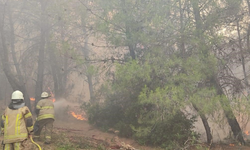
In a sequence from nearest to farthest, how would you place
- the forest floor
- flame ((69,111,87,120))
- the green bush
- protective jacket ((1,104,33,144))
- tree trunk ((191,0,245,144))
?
protective jacket ((1,104,33,144))
the forest floor
tree trunk ((191,0,245,144))
the green bush
flame ((69,111,87,120))

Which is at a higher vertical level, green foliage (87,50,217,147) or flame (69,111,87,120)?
green foliage (87,50,217,147)

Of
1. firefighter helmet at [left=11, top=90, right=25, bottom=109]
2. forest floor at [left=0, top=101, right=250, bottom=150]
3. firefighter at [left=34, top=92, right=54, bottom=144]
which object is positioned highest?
firefighter helmet at [left=11, top=90, right=25, bottom=109]

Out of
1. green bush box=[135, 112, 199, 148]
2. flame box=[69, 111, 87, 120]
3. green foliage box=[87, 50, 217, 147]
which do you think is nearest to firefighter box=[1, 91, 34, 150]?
green foliage box=[87, 50, 217, 147]

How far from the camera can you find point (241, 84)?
991 centimetres

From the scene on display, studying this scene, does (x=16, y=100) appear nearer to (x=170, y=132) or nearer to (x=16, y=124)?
(x=16, y=124)

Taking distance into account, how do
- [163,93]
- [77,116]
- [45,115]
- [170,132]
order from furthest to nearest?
[77,116] < [170,132] < [163,93] < [45,115]

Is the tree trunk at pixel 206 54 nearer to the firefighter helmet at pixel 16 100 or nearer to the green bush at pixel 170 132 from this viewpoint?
the green bush at pixel 170 132

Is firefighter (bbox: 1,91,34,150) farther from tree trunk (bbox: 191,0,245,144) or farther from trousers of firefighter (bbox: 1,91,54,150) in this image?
tree trunk (bbox: 191,0,245,144)

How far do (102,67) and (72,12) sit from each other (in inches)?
141

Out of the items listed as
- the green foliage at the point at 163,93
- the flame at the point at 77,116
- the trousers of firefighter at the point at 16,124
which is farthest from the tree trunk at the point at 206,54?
the flame at the point at 77,116

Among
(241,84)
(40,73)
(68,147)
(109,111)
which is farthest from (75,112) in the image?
(241,84)

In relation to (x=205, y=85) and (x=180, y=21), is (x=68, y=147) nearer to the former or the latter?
(x=205, y=85)

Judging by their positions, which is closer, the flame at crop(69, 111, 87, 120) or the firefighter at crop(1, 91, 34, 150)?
the firefighter at crop(1, 91, 34, 150)

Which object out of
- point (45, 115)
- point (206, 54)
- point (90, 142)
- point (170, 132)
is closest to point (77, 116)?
point (90, 142)
